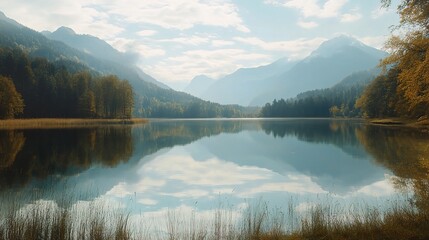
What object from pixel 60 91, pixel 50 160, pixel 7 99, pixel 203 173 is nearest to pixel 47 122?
pixel 7 99

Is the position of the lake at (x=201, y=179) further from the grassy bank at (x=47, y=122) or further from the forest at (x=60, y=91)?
the forest at (x=60, y=91)

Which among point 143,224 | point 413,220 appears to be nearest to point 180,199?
point 143,224

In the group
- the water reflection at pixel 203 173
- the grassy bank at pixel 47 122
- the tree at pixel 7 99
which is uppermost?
the tree at pixel 7 99

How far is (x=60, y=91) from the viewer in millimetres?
131750

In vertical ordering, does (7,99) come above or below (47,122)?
above

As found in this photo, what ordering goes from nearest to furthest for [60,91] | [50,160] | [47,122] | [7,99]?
[50,160]
[7,99]
[47,122]
[60,91]

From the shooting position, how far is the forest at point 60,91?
125312 mm

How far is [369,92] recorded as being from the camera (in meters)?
127

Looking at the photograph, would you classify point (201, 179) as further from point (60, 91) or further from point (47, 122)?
point (60, 91)

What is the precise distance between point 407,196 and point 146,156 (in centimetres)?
2828

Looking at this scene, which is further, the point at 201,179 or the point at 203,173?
the point at 203,173

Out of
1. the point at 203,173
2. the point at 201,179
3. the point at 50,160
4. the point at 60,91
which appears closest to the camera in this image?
the point at 201,179

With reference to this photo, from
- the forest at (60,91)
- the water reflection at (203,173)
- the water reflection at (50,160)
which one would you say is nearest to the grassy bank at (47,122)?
the forest at (60,91)

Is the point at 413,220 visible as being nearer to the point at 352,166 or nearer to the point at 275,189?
the point at 275,189
